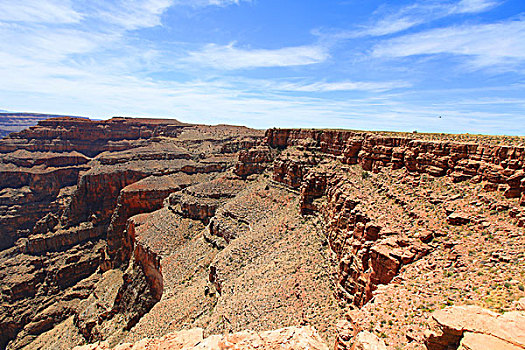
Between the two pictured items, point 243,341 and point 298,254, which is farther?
point 298,254

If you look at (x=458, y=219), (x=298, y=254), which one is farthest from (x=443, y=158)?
(x=298, y=254)

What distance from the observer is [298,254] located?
28.3 m

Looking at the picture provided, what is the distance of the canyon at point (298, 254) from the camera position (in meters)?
11.8

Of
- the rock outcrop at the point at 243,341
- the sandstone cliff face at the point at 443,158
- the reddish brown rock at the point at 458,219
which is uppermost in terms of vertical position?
the sandstone cliff face at the point at 443,158

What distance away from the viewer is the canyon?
11.8 meters

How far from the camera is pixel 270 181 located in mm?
48281

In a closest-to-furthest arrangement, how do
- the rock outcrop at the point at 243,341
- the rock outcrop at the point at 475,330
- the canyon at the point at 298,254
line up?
1. the rock outcrop at the point at 475,330
2. the rock outcrop at the point at 243,341
3. the canyon at the point at 298,254

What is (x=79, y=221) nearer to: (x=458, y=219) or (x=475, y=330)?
(x=458, y=219)

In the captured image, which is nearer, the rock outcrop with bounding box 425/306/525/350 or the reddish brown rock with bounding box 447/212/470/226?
the rock outcrop with bounding box 425/306/525/350

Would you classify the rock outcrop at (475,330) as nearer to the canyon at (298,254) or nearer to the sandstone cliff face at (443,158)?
the canyon at (298,254)

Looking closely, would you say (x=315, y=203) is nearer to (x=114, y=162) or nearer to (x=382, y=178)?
(x=382, y=178)

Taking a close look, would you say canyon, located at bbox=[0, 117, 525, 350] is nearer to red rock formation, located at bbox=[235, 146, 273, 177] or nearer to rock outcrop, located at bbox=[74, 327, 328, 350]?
rock outcrop, located at bbox=[74, 327, 328, 350]

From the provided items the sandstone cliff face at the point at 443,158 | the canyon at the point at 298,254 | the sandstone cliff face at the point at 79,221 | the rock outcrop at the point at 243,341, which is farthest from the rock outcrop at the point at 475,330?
the sandstone cliff face at the point at 79,221

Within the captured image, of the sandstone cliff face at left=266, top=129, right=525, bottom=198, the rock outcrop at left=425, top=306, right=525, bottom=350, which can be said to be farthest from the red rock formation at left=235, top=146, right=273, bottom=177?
the rock outcrop at left=425, top=306, right=525, bottom=350
